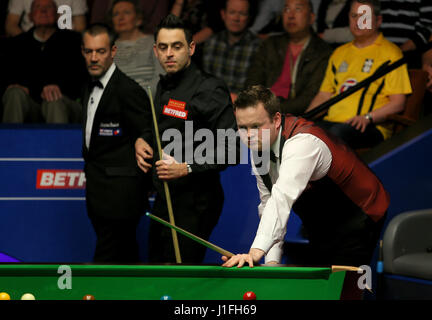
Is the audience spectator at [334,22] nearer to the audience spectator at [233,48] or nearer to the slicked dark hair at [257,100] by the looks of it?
the audience spectator at [233,48]

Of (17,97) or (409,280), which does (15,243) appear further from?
(409,280)

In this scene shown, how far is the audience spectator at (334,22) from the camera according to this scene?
15.4ft

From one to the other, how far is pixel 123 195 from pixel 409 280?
1480 mm

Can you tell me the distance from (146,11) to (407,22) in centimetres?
170

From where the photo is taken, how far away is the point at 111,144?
3605 millimetres

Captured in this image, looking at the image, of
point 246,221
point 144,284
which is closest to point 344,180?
point 144,284

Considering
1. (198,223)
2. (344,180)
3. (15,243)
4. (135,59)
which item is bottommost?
(15,243)

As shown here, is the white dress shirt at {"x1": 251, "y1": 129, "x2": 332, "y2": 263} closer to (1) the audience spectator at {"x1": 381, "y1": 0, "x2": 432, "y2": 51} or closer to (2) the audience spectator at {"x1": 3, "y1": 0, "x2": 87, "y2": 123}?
(1) the audience spectator at {"x1": 381, "y1": 0, "x2": 432, "y2": 51}

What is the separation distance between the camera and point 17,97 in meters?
4.45

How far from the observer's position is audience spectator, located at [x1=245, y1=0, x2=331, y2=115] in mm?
4422

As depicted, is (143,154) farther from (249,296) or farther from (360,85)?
(360,85)

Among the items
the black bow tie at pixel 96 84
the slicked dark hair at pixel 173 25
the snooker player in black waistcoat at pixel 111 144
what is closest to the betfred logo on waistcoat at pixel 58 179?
the snooker player in black waistcoat at pixel 111 144

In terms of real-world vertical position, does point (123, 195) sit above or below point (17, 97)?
below
